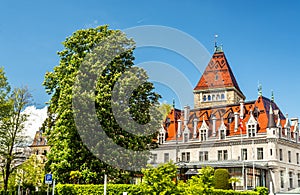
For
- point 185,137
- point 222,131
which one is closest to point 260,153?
point 222,131

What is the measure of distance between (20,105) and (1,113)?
4.91 m

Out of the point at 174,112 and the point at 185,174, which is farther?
the point at 174,112

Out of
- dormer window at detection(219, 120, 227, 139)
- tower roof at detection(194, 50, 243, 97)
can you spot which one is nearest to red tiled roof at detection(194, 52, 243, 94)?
tower roof at detection(194, 50, 243, 97)

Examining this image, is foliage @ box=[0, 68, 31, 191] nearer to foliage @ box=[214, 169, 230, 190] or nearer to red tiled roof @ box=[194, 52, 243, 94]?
foliage @ box=[214, 169, 230, 190]

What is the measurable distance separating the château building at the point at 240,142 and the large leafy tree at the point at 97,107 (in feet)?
89.7

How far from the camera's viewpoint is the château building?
56344mm

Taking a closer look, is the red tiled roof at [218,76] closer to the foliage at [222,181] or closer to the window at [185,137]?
the window at [185,137]

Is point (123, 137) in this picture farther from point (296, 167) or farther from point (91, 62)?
point (296, 167)

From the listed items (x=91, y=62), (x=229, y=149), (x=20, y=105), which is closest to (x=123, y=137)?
(x=91, y=62)

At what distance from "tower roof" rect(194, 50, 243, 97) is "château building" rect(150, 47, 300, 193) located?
9.41 metres

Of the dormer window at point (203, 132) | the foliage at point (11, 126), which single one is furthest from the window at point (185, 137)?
the foliage at point (11, 126)

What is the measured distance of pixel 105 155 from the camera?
2769 centimetres

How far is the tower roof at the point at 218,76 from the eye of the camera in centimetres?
7856

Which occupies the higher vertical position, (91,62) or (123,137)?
(91,62)
